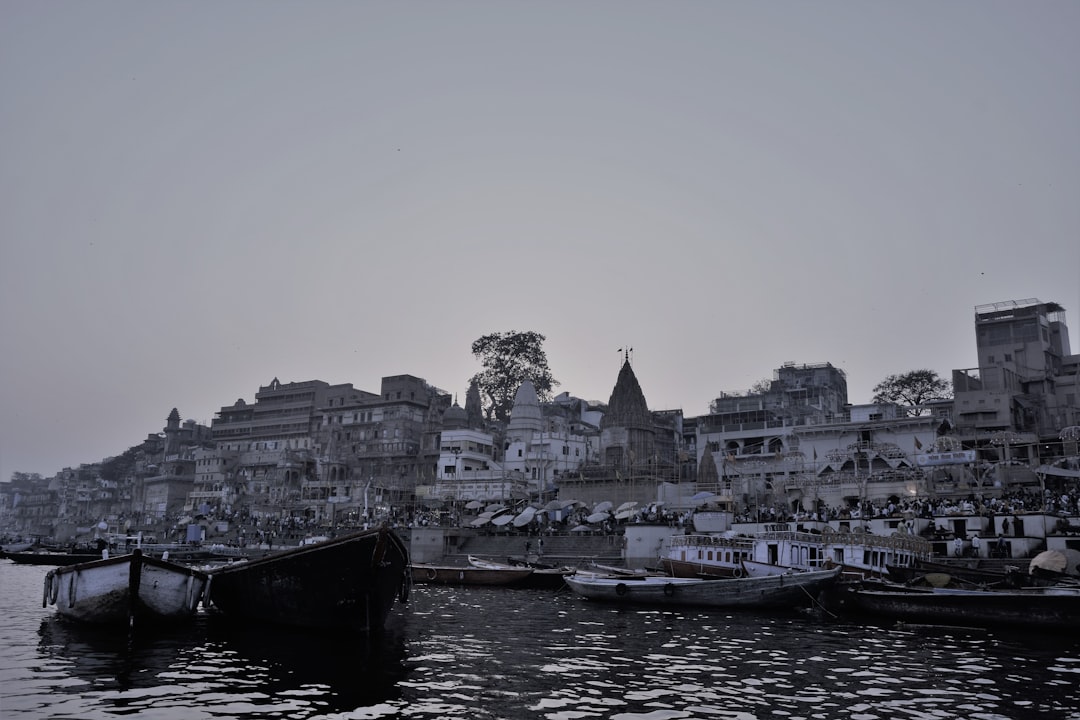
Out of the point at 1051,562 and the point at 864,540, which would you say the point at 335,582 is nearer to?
the point at 864,540

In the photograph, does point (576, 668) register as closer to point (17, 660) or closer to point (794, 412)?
point (17, 660)

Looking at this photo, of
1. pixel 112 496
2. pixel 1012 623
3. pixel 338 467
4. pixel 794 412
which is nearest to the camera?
pixel 1012 623

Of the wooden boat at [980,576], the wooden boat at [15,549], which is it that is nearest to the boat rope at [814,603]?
the wooden boat at [980,576]

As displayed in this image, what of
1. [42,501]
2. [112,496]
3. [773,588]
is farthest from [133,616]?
[42,501]

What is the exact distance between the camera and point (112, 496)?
120m

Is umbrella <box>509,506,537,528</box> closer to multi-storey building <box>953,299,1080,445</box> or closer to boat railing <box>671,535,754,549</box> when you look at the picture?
boat railing <box>671,535,754,549</box>

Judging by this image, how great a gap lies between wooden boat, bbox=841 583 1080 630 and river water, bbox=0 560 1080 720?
629mm

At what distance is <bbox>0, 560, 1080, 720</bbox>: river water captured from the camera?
43.9 ft

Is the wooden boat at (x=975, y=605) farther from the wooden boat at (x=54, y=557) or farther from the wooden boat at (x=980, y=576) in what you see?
the wooden boat at (x=54, y=557)

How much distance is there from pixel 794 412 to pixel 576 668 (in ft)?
188

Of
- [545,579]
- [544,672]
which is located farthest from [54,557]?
[544,672]

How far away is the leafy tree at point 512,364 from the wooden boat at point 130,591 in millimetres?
66282

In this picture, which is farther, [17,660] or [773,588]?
[773,588]

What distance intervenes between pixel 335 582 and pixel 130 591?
5452mm
